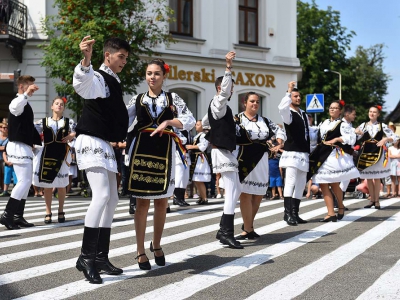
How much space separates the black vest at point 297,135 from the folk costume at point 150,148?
3627mm

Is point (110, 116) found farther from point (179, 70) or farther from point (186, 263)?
point (179, 70)

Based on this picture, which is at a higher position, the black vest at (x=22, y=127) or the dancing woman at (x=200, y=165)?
the black vest at (x=22, y=127)

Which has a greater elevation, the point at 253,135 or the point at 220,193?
the point at 253,135

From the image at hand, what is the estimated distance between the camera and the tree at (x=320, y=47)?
48250 millimetres

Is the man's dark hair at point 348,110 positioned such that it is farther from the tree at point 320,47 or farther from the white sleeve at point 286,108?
the tree at point 320,47

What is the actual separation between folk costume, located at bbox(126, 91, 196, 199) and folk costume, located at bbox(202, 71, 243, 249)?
1.24m

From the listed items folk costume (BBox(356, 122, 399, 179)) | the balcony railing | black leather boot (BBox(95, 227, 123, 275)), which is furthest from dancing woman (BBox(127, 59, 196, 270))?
the balcony railing

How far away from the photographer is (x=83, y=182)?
18844 millimetres

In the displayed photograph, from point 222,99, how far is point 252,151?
1.16 metres

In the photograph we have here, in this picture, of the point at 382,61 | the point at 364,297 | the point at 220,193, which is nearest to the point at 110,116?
the point at 364,297

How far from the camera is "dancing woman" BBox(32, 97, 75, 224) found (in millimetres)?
10266

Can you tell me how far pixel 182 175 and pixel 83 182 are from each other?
17.3 ft

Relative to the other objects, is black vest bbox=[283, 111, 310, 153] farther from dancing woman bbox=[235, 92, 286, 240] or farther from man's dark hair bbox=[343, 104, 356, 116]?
man's dark hair bbox=[343, 104, 356, 116]

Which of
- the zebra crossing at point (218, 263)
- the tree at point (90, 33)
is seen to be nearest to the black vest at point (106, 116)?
the zebra crossing at point (218, 263)
